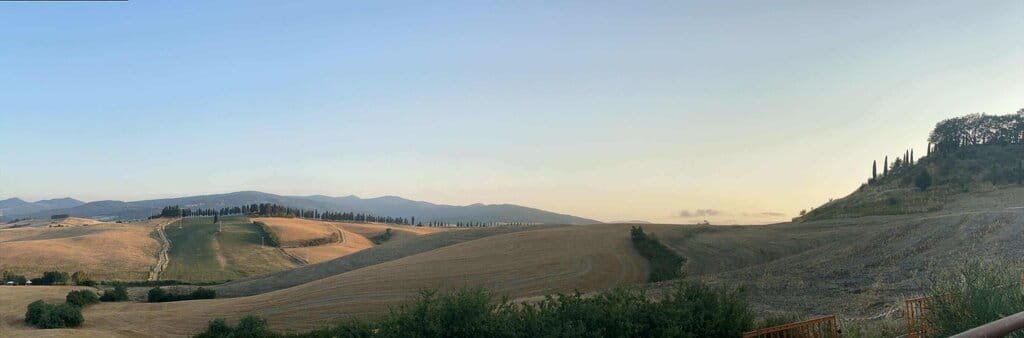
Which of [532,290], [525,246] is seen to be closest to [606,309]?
[532,290]

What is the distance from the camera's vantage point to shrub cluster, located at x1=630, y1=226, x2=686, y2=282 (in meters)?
43.1

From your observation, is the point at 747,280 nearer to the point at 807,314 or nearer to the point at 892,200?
the point at 807,314

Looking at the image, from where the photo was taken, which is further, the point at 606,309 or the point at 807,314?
the point at 807,314

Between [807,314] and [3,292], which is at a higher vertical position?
[807,314]

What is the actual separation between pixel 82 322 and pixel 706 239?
4233 centimetres

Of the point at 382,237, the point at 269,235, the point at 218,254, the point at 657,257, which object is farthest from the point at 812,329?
the point at 382,237

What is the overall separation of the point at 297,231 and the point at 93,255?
34.9 metres

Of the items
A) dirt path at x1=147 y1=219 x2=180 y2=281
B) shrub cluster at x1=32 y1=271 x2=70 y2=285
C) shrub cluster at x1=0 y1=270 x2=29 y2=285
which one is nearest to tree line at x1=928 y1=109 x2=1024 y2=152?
dirt path at x1=147 y1=219 x2=180 y2=281

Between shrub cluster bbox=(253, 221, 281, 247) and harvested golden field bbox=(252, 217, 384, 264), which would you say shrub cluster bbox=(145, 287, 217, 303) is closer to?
harvested golden field bbox=(252, 217, 384, 264)

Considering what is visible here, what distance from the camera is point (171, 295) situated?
50625 millimetres

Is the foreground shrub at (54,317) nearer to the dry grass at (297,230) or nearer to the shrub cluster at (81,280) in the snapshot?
the shrub cluster at (81,280)

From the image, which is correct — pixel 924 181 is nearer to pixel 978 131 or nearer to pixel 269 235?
pixel 978 131

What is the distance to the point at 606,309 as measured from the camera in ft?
34.0

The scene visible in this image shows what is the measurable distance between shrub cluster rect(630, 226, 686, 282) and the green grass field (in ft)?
172
